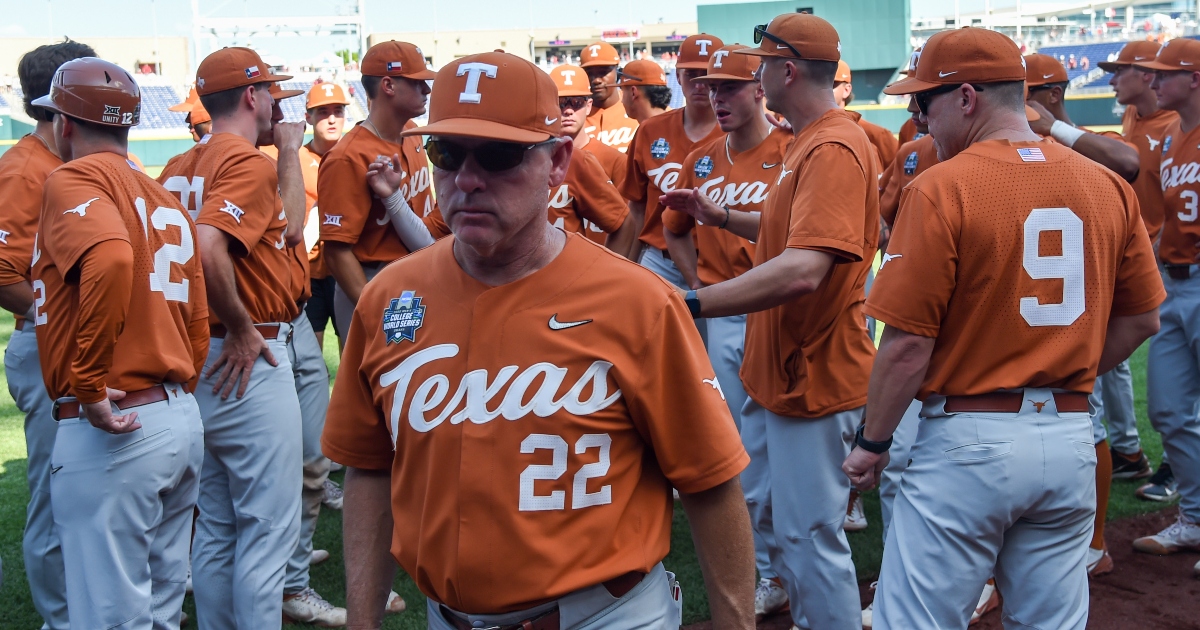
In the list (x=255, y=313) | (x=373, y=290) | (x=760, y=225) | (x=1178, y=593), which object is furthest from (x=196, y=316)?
(x=1178, y=593)

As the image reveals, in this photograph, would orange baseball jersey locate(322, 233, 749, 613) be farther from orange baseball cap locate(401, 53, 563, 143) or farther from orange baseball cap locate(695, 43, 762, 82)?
orange baseball cap locate(695, 43, 762, 82)

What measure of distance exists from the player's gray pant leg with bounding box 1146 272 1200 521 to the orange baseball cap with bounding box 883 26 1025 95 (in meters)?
3.05

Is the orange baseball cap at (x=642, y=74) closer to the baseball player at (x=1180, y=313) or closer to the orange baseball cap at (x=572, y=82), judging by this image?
the orange baseball cap at (x=572, y=82)

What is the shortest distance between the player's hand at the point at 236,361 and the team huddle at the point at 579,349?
0.05ft

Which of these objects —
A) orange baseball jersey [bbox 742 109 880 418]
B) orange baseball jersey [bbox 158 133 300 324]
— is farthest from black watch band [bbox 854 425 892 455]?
orange baseball jersey [bbox 158 133 300 324]

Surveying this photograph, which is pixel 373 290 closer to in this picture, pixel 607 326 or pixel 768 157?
pixel 607 326

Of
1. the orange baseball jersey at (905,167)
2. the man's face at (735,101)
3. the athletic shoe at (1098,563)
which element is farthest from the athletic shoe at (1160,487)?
the man's face at (735,101)

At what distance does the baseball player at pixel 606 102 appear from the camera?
9.09 m

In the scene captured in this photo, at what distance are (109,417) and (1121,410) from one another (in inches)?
242

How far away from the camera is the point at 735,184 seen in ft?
16.9

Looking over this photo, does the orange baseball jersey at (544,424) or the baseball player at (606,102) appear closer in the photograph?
the orange baseball jersey at (544,424)

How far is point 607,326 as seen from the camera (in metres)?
2.13

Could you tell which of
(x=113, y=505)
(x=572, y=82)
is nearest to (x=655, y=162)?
(x=572, y=82)

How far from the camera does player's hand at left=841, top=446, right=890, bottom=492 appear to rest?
3.40m
